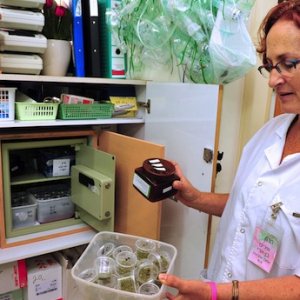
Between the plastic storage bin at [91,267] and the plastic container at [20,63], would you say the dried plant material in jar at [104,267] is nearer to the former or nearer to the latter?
the plastic storage bin at [91,267]

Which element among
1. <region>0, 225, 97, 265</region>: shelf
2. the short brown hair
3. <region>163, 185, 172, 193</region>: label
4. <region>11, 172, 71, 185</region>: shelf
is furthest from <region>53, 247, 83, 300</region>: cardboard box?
the short brown hair

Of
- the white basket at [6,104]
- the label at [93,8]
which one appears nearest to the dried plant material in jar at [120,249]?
the white basket at [6,104]

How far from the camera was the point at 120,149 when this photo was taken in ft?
4.51

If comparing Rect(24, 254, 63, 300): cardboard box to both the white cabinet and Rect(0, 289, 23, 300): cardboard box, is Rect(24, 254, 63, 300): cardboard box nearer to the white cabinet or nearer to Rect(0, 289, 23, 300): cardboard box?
Rect(0, 289, 23, 300): cardboard box

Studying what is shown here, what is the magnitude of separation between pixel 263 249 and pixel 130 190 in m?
0.67

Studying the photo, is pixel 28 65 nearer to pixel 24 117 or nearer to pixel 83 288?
pixel 24 117

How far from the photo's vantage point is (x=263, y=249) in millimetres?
801

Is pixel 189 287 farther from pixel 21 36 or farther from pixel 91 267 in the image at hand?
pixel 21 36

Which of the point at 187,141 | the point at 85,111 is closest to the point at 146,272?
the point at 187,141

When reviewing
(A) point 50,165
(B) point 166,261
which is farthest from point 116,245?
(A) point 50,165

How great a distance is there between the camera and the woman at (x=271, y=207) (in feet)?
2.43

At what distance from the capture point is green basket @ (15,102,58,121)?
3.99ft

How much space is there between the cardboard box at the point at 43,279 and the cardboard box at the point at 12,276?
3cm

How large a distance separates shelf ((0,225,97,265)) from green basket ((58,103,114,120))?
1.82 feet
